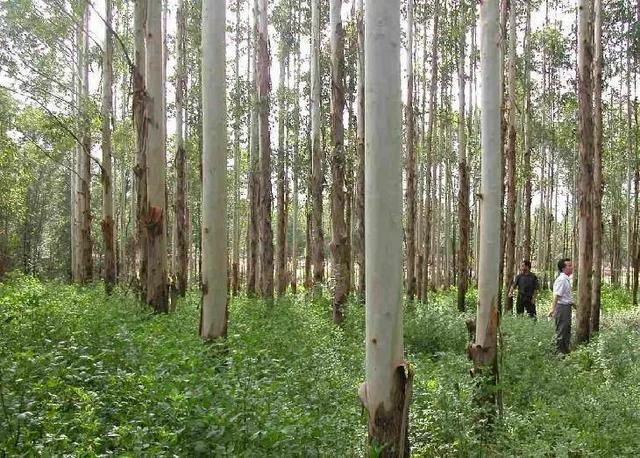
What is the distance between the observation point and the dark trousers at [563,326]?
9094 millimetres

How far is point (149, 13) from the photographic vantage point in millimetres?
8469


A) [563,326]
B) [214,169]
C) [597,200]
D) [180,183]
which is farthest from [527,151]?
[214,169]

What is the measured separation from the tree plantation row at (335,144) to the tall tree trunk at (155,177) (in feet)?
0.07

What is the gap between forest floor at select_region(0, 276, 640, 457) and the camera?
3.26m

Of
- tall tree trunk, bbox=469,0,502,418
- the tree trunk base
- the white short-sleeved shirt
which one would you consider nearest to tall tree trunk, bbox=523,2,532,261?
the white short-sleeved shirt

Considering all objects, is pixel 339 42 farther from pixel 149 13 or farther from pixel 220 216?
pixel 220 216

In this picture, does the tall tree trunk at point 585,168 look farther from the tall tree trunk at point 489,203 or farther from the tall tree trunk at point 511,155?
the tall tree trunk at point 489,203

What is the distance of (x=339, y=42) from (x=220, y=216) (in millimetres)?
5723

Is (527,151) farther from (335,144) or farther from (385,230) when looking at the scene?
(385,230)

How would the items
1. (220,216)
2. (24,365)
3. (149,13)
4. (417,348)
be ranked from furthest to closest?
(417,348) < (149,13) < (220,216) < (24,365)

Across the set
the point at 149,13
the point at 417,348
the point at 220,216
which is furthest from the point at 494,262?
the point at 149,13

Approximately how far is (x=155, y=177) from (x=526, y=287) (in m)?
7.83

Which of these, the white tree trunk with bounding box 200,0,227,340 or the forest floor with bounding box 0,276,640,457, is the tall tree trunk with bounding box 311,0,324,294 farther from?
the white tree trunk with bounding box 200,0,227,340

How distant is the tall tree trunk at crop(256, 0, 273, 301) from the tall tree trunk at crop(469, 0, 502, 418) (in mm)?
8524
